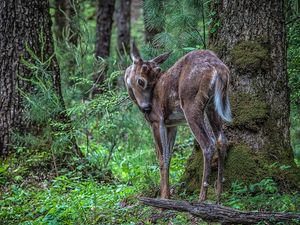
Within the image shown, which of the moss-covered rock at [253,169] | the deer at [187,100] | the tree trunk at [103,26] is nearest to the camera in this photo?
the deer at [187,100]

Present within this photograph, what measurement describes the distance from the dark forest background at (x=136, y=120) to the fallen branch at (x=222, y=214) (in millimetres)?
353

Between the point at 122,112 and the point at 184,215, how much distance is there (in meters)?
3.60

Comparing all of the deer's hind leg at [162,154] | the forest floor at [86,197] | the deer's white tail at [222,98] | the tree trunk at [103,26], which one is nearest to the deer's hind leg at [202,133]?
the deer's white tail at [222,98]

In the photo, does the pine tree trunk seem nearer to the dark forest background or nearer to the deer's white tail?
the dark forest background

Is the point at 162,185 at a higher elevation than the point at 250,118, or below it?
below

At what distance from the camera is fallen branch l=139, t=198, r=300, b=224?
5.64 m

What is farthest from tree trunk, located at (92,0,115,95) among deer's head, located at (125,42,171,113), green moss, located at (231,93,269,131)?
green moss, located at (231,93,269,131)

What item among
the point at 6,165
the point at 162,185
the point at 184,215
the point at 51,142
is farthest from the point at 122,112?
the point at 184,215

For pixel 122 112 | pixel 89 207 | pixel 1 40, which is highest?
pixel 1 40

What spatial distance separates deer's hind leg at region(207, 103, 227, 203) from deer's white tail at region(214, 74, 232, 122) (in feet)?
0.72

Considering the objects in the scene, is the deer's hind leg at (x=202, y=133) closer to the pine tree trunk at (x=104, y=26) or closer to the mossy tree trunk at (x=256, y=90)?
the mossy tree trunk at (x=256, y=90)

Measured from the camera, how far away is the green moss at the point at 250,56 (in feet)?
24.2

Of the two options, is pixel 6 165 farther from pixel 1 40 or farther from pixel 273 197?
pixel 273 197

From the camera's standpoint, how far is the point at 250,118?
7.38 metres
